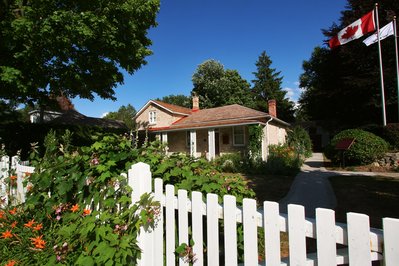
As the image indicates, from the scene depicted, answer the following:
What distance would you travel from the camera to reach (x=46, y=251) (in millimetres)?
2357

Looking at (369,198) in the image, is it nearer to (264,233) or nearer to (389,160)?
(264,233)

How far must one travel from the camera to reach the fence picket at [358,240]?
1.30 meters

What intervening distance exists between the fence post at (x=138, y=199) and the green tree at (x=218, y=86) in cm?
3554

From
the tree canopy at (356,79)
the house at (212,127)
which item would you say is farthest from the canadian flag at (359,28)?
the house at (212,127)

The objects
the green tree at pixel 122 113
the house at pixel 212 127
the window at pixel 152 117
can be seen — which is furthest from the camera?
the green tree at pixel 122 113

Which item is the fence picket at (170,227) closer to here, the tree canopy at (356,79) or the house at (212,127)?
the house at (212,127)

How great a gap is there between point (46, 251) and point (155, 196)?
1177 millimetres

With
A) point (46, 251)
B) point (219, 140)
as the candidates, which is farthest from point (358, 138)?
point (46, 251)

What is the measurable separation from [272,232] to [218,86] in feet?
120

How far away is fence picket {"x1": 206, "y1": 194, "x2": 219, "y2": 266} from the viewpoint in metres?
1.90

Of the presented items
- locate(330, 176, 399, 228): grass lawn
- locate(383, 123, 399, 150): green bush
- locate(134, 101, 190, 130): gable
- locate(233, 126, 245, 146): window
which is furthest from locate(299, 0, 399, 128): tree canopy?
locate(134, 101, 190, 130): gable

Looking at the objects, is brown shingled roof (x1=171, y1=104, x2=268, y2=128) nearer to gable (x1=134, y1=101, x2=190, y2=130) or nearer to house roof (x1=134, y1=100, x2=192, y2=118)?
gable (x1=134, y1=101, x2=190, y2=130)

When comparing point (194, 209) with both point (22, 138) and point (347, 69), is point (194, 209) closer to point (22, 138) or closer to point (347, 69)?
point (22, 138)

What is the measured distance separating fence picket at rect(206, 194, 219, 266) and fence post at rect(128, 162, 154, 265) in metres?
0.60
